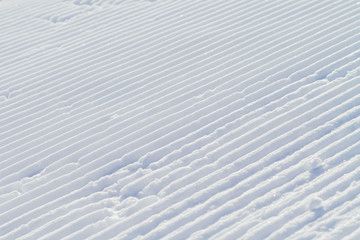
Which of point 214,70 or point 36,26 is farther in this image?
point 36,26

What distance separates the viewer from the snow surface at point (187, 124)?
3.17 meters

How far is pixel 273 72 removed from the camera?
15.3ft

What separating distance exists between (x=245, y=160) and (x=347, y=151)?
2.55 feet

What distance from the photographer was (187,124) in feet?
13.5

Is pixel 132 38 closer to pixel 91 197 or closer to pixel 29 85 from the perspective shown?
pixel 29 85

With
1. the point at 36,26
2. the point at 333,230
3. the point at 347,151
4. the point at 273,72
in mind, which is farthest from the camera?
the point at 36,26

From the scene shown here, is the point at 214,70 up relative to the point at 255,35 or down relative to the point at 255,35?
down

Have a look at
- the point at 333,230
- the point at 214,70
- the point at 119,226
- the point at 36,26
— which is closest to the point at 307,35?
the point at 214,70

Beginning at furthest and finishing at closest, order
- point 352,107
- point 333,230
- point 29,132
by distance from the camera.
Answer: point 29,132, point 352,107, point 333,230

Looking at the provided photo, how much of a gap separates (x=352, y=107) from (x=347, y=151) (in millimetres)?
660

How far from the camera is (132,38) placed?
5.83 metres

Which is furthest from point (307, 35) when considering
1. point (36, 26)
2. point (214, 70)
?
point (36, 26)

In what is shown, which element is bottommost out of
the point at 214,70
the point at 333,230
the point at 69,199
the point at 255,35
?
the point at 333,230

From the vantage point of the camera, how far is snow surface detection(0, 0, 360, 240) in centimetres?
317
